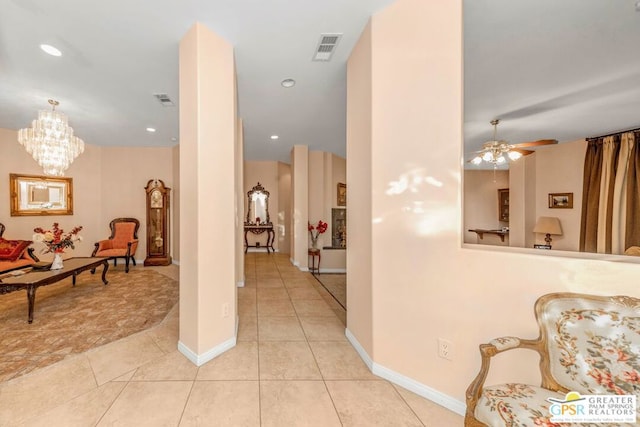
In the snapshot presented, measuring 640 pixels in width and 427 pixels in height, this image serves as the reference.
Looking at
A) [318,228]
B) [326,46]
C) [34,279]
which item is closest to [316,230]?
[318,228]

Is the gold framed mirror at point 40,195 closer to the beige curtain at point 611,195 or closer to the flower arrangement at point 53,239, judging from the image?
the flower arrangement at point 53,239

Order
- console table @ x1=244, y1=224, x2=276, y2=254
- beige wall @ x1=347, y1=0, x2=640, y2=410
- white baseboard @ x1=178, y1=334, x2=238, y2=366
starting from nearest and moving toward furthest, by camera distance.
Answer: beige wall @ x1=347, y1=0, x2=640, y2=410
white baseboard @ x1=178, y1=334, x2=238, y2=366
console table @ x1=244, y1=224, x2=276, y2=254

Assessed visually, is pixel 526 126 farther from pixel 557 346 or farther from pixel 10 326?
pixel 10 326

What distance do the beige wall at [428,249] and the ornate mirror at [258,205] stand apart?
6.12m

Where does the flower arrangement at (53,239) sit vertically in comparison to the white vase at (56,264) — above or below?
above

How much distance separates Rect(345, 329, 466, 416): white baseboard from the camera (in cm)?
164

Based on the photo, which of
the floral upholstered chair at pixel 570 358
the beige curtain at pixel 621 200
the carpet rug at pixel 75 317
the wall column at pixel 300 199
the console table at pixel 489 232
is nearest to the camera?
the floral upholstered chair at pixel 570 358

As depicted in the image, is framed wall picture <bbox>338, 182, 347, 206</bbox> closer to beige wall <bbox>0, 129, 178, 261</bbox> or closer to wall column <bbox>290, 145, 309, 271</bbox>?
wall column <bbox>290, 145, 309, 271</bbox>

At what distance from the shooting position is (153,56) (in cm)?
253

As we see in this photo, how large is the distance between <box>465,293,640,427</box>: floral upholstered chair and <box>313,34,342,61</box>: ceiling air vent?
8.32ft

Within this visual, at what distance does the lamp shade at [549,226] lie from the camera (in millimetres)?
4742

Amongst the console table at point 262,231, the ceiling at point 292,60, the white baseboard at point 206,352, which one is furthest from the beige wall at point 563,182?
the console table at point 262,231

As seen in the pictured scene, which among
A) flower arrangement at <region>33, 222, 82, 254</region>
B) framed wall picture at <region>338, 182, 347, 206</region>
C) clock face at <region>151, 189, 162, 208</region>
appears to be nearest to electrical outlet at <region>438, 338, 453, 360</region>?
flower arrangement at <region>33, 222, 82, 254</region>

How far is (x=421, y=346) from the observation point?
1795 millimetres
